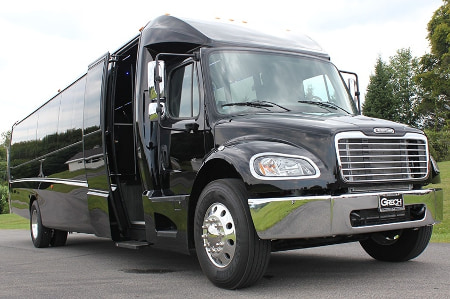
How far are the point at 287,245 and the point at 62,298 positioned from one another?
219 centimetres

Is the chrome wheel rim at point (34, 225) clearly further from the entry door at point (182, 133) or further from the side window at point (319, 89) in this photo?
the side window at point (319, 89)

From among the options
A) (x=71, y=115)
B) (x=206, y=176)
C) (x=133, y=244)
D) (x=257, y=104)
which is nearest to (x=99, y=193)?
(x=133, y=244)

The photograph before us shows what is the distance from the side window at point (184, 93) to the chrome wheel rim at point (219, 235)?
1.35m

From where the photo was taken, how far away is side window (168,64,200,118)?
21.7ft

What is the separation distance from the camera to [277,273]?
21.1ft

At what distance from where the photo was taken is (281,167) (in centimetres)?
527

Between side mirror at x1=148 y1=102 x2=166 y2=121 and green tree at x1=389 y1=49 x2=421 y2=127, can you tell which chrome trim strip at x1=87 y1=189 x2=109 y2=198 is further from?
green tree at x1=389 y1=49 x2=421 y2=127

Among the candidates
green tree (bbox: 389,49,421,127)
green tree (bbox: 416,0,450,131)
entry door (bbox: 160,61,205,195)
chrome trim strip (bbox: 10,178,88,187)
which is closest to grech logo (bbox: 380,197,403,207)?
entry door (bbox: 160,61,205,195)

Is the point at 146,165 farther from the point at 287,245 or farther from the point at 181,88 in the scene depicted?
the point at 287,245

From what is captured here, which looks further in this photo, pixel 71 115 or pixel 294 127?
pixel 71 115

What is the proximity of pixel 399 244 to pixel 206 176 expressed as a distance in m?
2.51

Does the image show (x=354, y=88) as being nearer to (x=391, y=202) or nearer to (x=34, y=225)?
(x=391, y=202)

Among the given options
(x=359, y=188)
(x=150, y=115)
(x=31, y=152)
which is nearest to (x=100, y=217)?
(x=150, y=115)

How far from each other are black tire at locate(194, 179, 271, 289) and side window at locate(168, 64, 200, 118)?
1.15m
